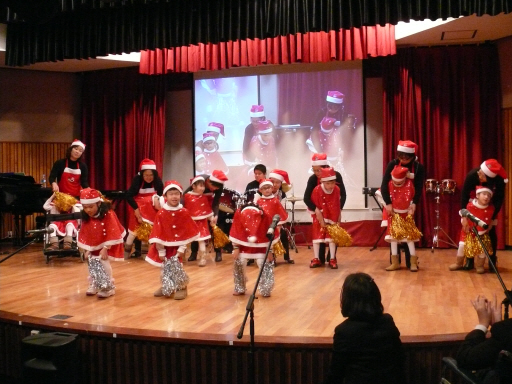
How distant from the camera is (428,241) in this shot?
926cm

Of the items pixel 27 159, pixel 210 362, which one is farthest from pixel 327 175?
pixel 27 159

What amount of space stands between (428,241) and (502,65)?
2962 mm

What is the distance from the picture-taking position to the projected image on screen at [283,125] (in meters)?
9.74

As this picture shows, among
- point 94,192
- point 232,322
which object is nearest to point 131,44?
point 94,192

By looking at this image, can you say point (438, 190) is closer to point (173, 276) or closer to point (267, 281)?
point (267, 281)

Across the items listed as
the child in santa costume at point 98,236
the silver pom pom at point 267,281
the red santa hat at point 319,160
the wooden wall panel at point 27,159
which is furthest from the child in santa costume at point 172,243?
the wooden wall panel at point 27,159

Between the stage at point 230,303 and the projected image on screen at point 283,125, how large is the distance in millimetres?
2432

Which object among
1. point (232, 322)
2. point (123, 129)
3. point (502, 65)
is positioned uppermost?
point (502, 65)

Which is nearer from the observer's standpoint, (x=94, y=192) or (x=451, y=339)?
(x=451, y=339)

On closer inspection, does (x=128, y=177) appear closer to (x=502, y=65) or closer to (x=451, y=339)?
(x=502, y=65)

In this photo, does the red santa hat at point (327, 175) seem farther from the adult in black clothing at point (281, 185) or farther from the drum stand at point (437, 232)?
the drum stand at point (437, 232)

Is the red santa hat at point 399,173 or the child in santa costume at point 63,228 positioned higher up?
the red santa hat at point 399,173

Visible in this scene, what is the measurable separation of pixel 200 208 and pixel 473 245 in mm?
3464

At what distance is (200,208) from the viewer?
7.74m
